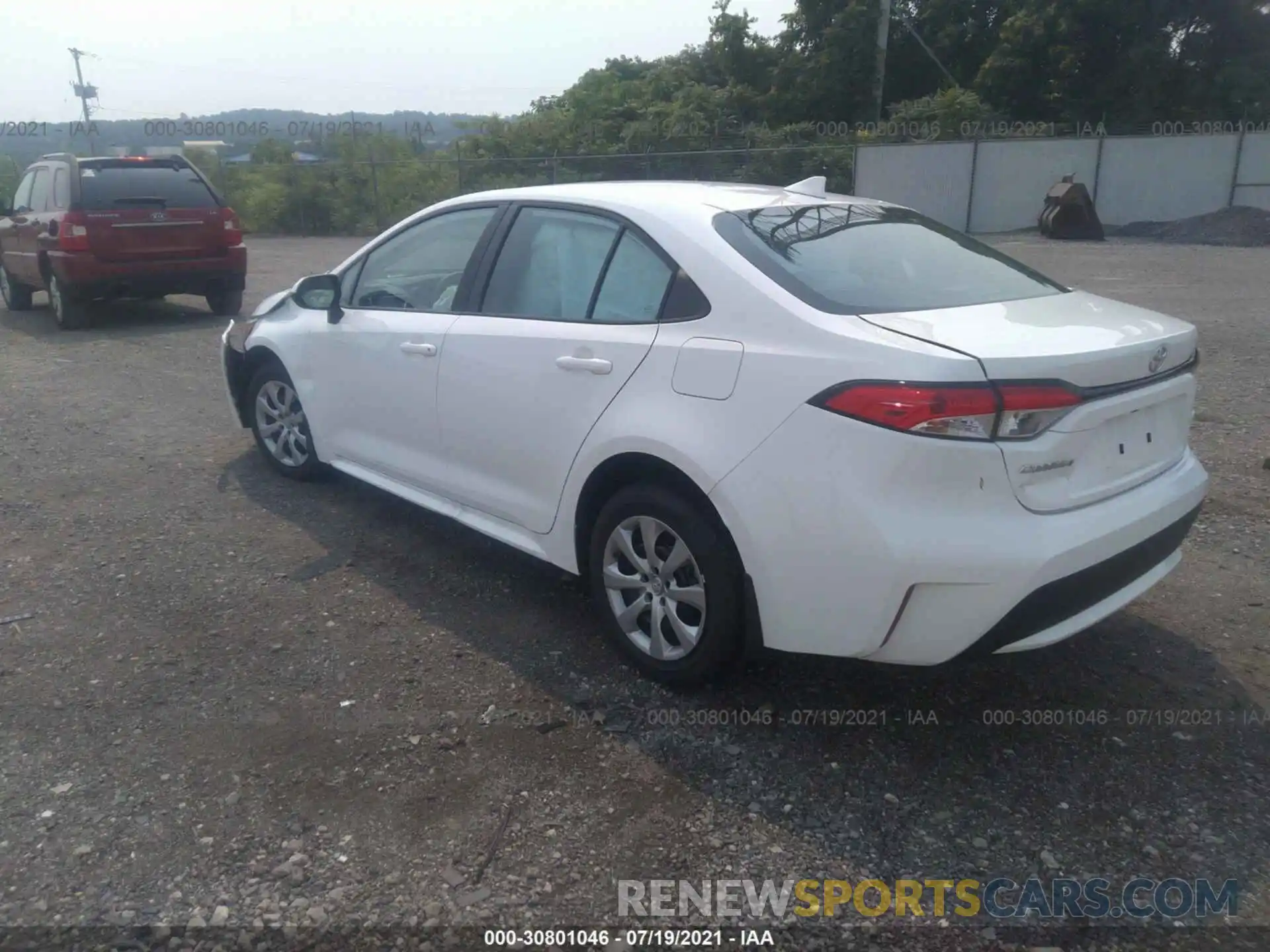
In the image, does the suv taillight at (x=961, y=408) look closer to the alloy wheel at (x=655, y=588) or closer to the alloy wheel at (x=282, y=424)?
the alloy wheel at (x=655, y=588)

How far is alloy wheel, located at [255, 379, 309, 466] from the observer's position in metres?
5.39

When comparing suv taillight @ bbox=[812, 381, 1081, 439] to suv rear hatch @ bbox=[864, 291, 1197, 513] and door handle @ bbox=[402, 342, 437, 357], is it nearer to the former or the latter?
suv rear hatch @ bbox=[864, 291, 1197, 513]

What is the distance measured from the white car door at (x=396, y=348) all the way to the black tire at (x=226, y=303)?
24.8 feet

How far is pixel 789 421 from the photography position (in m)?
2.89

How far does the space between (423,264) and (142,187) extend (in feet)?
25.3

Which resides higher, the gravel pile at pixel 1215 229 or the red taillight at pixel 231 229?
the red taillight at pixel 231 229

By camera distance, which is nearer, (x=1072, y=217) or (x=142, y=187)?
(x=142, y=187)

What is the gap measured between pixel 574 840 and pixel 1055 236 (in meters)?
22.2

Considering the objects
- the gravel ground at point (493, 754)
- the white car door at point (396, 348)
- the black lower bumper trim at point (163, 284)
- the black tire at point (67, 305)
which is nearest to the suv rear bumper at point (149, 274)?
the black lower bumper trim at point (163, 284)

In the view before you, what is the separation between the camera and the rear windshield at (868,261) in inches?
125

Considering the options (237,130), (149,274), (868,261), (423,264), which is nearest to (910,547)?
(868,261)

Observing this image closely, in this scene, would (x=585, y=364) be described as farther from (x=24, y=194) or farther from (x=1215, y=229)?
(x=1215, y=229)

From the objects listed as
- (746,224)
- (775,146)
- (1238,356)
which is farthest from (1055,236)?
(746,224)

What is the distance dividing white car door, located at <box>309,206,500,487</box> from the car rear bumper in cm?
175
